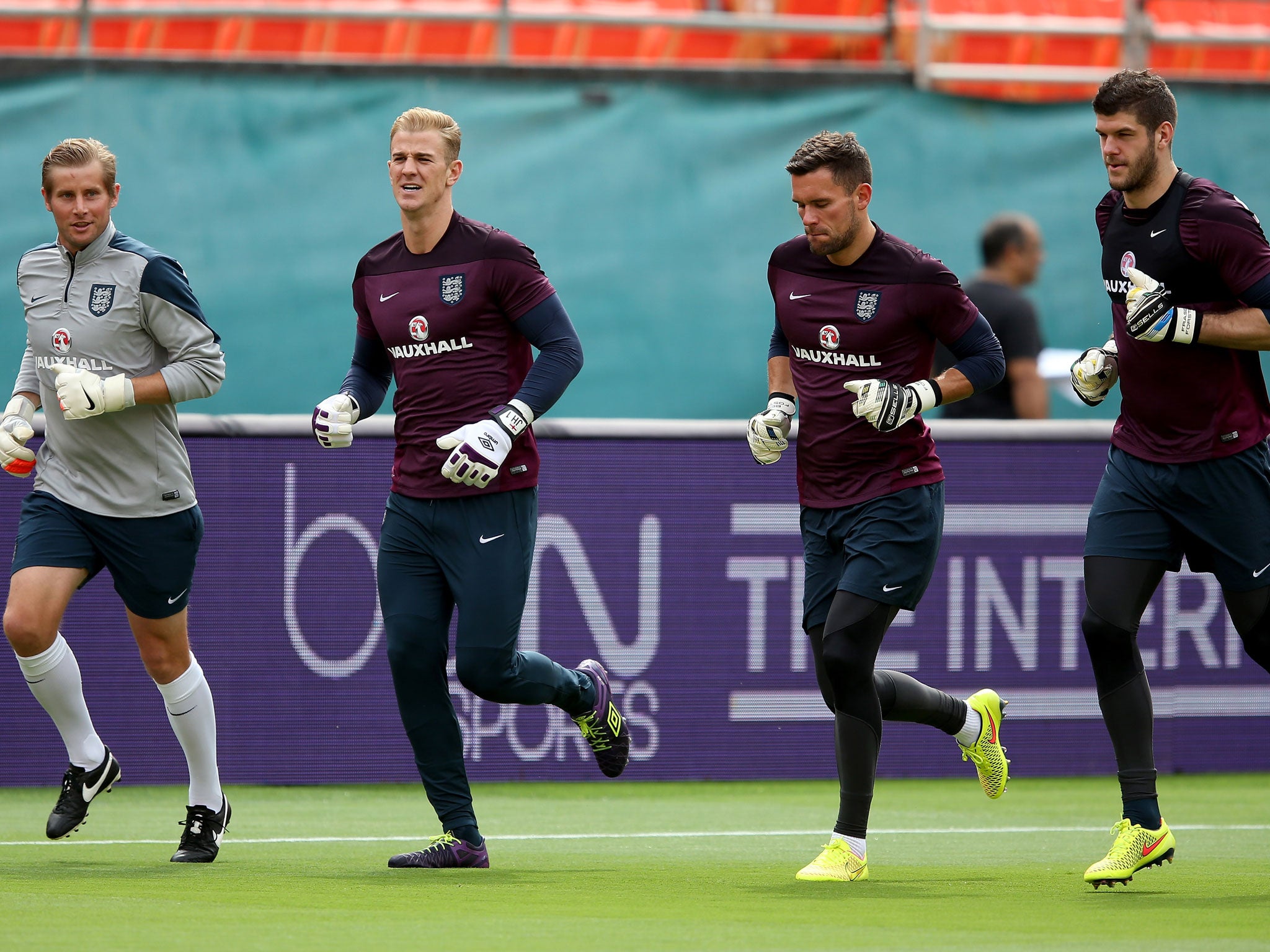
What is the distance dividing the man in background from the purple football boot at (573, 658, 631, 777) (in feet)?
12.4

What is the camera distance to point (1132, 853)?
612 centimetres

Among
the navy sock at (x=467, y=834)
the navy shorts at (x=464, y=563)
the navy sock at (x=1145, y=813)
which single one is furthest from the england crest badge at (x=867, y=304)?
the navy sock at (x=467, y=834)

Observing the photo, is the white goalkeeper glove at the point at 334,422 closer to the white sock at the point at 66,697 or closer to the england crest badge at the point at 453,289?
the england crest badge at the point at 453,289

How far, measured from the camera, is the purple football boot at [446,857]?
6.65 metres

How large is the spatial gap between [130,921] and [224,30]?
822 cm

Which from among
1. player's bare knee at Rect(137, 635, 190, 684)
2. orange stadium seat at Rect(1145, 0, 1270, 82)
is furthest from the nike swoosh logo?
orange stadium seat at Rect(1145, 0, 1270, 82)

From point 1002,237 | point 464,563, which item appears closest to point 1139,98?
point 464,563

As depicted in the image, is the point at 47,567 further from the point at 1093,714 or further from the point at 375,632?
the point at 1093,714

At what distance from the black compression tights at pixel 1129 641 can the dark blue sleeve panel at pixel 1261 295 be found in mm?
837

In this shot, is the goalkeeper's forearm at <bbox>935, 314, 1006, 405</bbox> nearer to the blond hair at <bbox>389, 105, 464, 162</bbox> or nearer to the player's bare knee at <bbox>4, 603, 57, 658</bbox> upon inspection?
the blond hair at <bbox>389, 105, 464, 162</bbox>

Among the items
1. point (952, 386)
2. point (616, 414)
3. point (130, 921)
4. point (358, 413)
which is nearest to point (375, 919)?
point (130, 921)

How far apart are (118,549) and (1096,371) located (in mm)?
3244

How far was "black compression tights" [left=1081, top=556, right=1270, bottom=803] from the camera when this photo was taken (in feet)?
20.5

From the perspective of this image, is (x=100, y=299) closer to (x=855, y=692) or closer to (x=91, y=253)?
(x=91, y=253)
